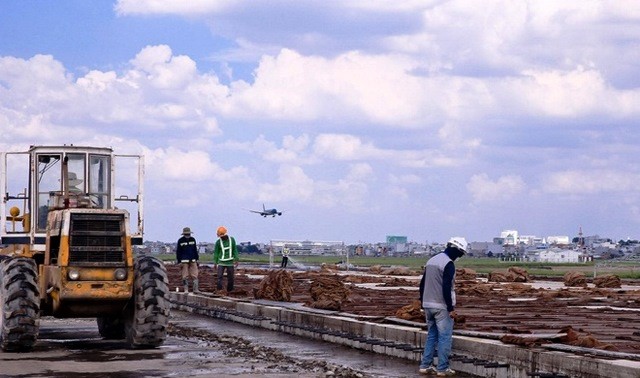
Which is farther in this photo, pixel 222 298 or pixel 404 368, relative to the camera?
pixel 222 298

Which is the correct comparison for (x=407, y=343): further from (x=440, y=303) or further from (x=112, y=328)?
(x=112, y=328)

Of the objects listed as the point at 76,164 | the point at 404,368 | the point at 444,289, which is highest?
the point at 76,164

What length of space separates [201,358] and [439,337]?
13.3 feet

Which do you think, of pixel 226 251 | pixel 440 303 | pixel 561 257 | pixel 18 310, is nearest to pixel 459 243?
pixel 440 303

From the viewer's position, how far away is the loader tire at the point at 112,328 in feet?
70.5

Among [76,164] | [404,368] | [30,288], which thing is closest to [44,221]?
[76,164]

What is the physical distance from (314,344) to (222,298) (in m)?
10.2

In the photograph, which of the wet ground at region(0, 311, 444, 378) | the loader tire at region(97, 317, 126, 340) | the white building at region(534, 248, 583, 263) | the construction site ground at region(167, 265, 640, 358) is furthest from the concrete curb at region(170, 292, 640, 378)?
the white building at region(534, 248, 583, 263)

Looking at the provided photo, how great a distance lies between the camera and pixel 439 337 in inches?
628

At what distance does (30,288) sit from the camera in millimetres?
18922

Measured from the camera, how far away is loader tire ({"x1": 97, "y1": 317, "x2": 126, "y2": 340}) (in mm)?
21484

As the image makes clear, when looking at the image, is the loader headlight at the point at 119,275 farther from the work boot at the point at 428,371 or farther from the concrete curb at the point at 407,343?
the work boot at the point at 428,371

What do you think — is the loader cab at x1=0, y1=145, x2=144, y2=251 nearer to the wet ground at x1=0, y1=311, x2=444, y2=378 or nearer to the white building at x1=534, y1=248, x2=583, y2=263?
the wet ground at x1=0, y1=311, x2=444, y2=378

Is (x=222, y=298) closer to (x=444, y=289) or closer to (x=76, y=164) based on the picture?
(x=76, y=164)
